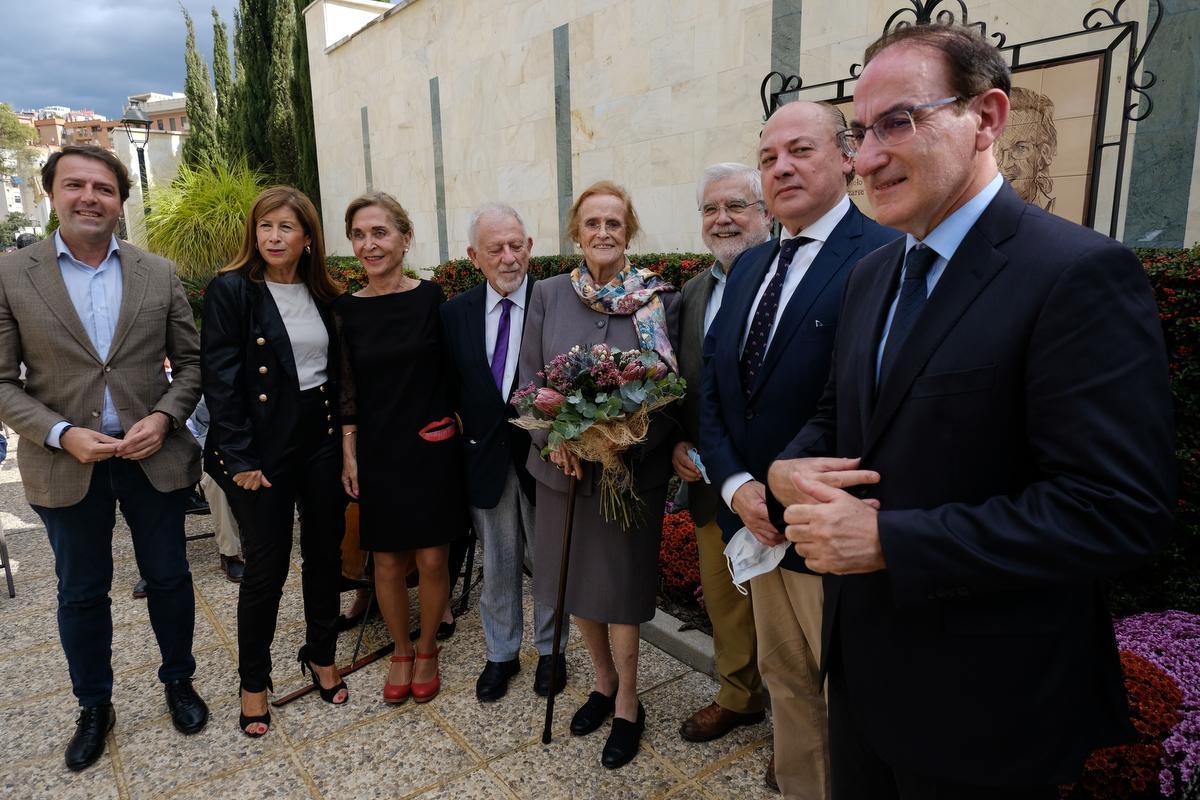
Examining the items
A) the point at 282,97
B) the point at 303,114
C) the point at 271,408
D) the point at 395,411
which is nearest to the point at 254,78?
the point at 282,97

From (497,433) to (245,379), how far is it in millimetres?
1132

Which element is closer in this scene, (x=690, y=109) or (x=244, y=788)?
(x=244, y=788)

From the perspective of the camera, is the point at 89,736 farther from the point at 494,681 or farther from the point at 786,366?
the point at 786,366

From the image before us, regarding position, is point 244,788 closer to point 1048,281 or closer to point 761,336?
point 761,336

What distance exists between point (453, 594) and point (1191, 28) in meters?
5.27

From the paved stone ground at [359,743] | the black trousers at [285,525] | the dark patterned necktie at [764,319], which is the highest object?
the dark patterned necktie at [764,319]

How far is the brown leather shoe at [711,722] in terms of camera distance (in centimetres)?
293

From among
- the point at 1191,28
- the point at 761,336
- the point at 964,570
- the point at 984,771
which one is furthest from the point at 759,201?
the point at 1191,28

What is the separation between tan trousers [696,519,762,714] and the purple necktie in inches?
45.5

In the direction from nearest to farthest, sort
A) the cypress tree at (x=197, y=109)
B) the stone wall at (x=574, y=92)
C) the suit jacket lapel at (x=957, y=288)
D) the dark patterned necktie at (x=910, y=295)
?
the suit jacket lapel at (x=957, y=288) → the dark patterned necktie at (x=910, y=295) → the stone wall at (x=574, y=92) → the cypress tree at (x=197, y=109)

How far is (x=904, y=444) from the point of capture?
4.37 ft

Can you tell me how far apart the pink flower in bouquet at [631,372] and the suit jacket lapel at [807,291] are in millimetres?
435

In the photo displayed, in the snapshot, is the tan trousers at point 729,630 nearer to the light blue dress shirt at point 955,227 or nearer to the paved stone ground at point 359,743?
the paved stone ground at point 359,743

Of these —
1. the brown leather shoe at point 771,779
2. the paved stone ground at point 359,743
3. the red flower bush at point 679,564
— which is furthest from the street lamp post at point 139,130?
the brown leather shoe at point 771,779
